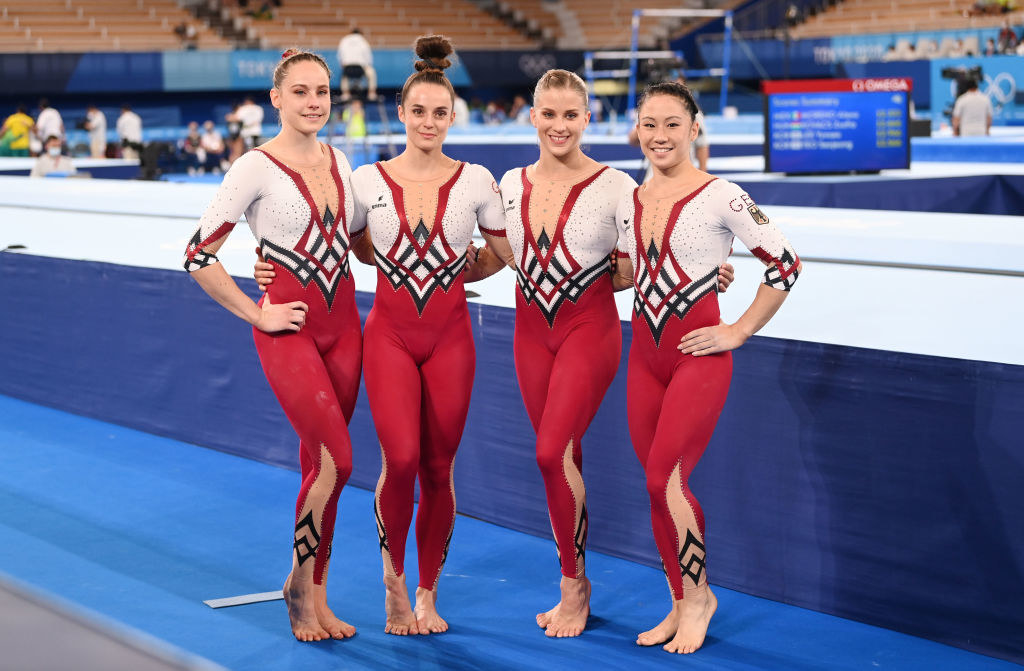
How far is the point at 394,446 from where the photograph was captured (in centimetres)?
336

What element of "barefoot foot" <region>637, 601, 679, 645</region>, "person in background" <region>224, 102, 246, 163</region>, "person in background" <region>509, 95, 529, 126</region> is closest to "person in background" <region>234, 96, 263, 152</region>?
"person in background" <region>224, 102, 246, 163</region>

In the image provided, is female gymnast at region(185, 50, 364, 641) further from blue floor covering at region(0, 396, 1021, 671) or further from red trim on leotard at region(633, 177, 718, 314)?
red trim on leotard at region(633, 177, 718, 314)

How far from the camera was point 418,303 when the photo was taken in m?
3.43

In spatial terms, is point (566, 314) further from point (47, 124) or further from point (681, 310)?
point (47, 124)

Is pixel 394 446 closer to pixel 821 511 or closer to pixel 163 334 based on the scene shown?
pixel 821 511

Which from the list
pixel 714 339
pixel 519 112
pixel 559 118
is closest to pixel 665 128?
pixel 559 118

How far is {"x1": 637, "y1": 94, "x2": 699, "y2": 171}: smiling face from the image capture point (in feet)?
10.6

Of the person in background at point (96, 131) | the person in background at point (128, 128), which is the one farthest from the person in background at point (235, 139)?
the person in background at point (96, 131)

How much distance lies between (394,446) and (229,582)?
3.29ft

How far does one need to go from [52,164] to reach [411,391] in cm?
1087

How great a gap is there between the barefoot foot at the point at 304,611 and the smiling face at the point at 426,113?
1.35m

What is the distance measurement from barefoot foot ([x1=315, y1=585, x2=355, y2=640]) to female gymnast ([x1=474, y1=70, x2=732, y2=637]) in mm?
608

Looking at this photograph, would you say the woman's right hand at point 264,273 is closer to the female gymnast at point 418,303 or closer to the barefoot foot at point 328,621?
the female gymnast at point 418,303

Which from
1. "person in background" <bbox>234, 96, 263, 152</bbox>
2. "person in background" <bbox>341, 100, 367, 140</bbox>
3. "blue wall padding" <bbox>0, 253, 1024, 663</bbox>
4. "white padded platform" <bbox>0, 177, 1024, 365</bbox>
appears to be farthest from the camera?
"person in background" <bbox>234, 96, 263, 152</bbox>
